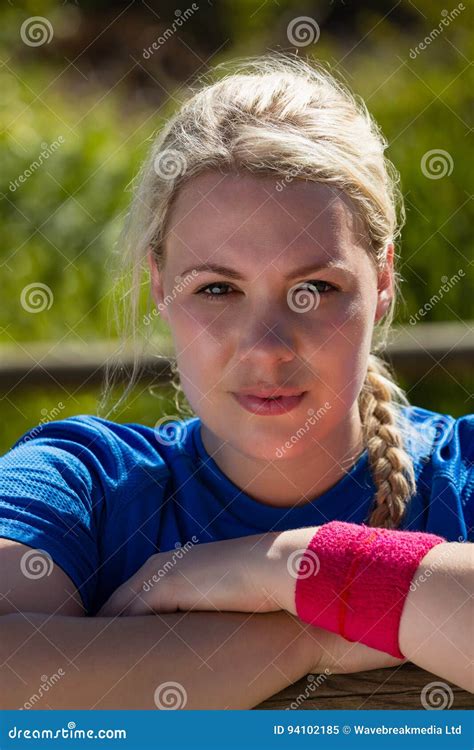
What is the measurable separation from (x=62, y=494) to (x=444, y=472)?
0.60 metres

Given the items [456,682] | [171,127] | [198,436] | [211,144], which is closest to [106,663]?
[456,682]

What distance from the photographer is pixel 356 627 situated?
1188mm

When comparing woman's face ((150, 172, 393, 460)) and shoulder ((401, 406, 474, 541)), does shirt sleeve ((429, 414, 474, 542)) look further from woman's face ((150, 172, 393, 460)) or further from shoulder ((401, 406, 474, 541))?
woman's face ((150, 172, 393, 460))

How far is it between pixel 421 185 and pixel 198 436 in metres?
2.87

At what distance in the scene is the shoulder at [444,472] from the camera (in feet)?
5.22

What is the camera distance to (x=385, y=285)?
5.80 ft

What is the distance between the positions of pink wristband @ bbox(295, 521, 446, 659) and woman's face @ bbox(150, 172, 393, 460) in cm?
32

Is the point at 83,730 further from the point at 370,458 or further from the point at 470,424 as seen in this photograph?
the point at 470,424

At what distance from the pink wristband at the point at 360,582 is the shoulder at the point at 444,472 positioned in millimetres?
356

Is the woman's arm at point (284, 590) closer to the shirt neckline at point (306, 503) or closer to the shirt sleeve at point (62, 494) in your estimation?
the shirt sleeve at point (62, 494)

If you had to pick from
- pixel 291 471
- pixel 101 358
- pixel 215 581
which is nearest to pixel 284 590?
pixel 215 581

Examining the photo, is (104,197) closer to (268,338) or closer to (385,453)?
(385,453)

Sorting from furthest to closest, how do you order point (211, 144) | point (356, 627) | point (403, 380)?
point (403, 380) → point (211, 144) → point (356, 627)

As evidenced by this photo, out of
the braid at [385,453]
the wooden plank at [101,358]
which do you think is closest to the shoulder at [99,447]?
the braid at [385,453]
